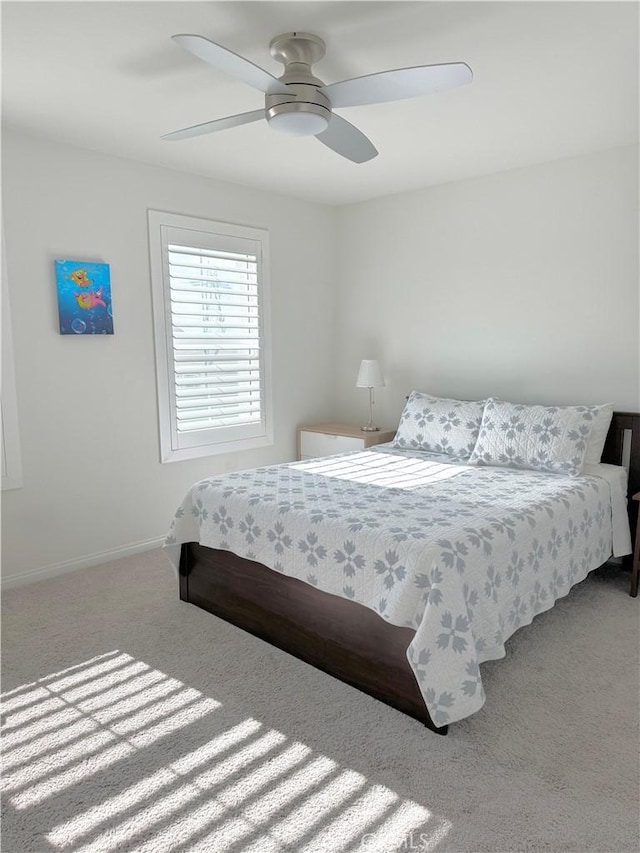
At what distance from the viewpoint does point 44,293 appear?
3381 mm

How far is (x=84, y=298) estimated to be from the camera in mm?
3529

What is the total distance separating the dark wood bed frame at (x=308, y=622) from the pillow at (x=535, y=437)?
1643mm

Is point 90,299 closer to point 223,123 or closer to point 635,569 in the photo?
point 223,123

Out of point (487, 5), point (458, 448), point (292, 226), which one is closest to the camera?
point (487, 5)

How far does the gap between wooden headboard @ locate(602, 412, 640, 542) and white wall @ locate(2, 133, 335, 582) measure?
8.54 ft

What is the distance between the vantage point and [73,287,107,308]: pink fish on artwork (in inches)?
138

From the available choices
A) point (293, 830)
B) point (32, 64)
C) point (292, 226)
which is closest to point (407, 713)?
point (293, 830)

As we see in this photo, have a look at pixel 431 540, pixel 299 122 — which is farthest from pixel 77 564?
pixel 299 122

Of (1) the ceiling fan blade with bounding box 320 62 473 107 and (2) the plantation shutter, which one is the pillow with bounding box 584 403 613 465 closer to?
(1) the ceiling fan blade with bounding box 320 62 473 107

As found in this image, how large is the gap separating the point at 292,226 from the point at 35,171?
2020 millimetres

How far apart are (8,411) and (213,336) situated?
1470 millimetres

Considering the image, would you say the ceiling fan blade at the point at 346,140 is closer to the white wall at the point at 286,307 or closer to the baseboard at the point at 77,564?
the white wall at the point at 286,307

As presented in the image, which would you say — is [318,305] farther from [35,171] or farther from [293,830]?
[293,830]

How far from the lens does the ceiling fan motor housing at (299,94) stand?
2172 millimetres
